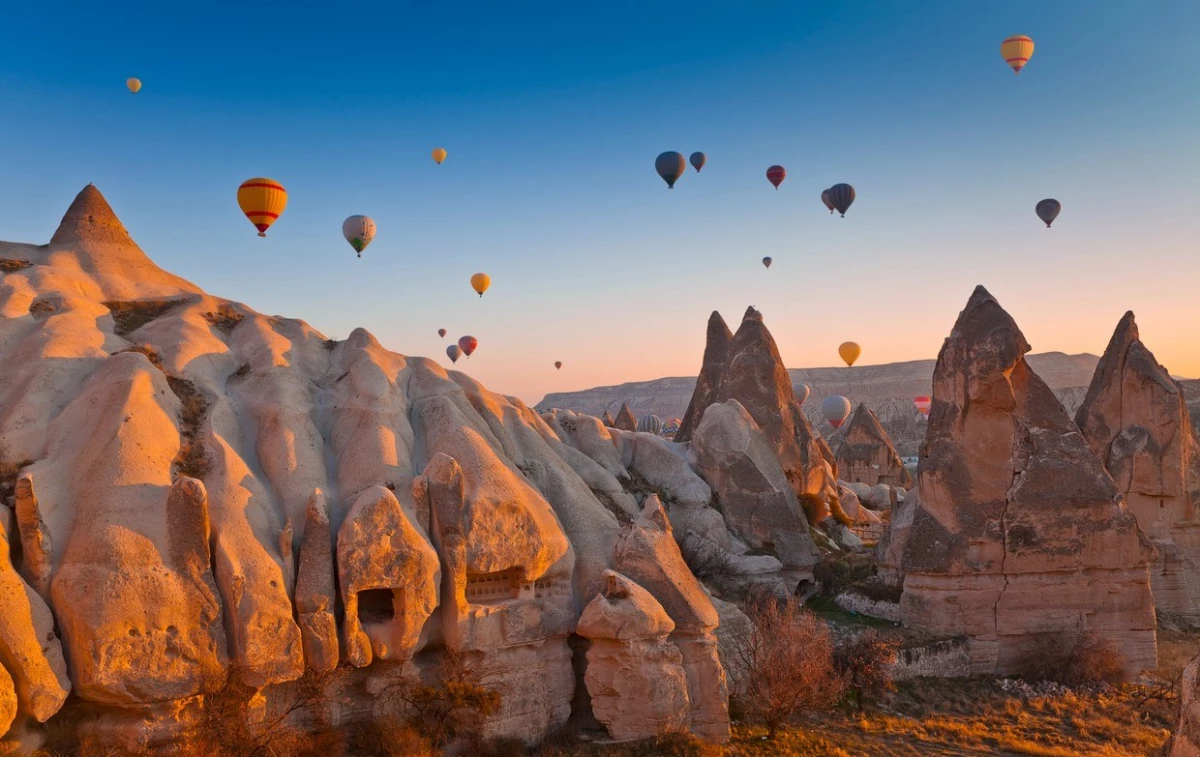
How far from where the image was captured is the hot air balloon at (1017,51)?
1289 inches

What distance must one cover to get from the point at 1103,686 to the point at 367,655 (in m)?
15.6

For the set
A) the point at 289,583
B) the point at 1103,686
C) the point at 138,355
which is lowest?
the point at 1103,686

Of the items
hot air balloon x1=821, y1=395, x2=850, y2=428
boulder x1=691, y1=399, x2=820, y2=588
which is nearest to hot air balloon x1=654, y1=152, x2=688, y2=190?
boulder x1=691, y1=399, x2=820, y2=588

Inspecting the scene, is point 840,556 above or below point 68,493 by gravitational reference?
below

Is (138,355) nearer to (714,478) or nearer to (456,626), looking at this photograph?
(456,626)

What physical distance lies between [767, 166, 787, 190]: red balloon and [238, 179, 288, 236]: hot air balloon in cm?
2281

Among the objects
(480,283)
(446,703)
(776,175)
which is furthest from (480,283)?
(446,703)

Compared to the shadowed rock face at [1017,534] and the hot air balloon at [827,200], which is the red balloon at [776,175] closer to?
the hot air balloon at [827,200]

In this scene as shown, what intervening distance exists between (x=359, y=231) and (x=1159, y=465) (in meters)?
24.1

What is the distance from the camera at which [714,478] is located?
1053 inches

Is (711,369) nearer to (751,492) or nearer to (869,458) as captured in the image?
(751,492)

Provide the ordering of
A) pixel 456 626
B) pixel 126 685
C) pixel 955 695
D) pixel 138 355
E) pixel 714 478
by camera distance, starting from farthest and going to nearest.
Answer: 1. pixel 714 478
2. pixel 955 695
3. pixel 138 355
4. pixel 456 626
5. pixel 126 685

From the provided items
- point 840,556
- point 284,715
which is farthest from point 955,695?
point 284,715

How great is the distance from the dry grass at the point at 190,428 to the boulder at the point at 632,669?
22.0ft
